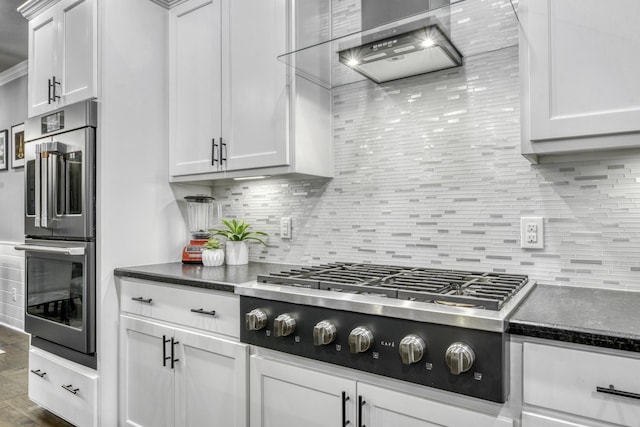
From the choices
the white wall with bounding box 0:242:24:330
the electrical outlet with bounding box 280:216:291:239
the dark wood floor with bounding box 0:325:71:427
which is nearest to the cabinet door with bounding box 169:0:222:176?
the electrical outlet with bounding box 280:216:291:239

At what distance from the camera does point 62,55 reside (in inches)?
89.7

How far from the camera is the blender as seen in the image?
2275 mm

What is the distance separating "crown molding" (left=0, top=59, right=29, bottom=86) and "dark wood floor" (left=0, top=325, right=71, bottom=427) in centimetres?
254

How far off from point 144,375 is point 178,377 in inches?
10.8

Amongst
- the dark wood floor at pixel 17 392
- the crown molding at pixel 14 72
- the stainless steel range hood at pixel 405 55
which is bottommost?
the dark wood floor at pixel 17 392

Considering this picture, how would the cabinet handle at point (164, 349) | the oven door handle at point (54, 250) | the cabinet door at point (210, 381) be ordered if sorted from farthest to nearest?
1. the oven door handle at point (54, 250)
2. the cabinet handle at point (164, 349)
3. the cabinet door at point (210, 381)

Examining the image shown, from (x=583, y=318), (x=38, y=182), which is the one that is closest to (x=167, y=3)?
(x=38, y=182)

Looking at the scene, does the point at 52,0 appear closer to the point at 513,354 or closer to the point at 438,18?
the point at 438,18

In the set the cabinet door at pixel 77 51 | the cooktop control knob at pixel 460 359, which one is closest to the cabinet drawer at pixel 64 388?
the cabinet door at pixel 77 51

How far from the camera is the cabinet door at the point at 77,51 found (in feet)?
6.89

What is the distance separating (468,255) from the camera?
1738 millimetres

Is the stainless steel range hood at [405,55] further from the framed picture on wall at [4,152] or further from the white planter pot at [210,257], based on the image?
the framed picture on wall at [4,152]

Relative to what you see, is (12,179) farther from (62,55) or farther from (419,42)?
(419,42)

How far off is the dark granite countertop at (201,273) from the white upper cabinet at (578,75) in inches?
47.7
